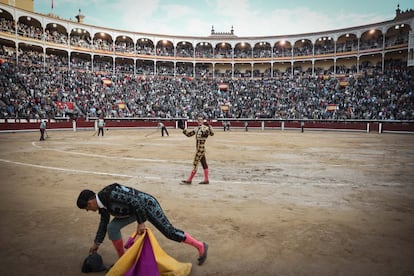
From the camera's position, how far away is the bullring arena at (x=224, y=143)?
367 cm

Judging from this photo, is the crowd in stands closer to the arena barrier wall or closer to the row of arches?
the arena barrier wall

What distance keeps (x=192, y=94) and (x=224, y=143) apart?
26389mm

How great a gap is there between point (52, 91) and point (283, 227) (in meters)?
34.1

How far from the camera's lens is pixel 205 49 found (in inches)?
2058

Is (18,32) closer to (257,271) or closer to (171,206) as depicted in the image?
(171,206)

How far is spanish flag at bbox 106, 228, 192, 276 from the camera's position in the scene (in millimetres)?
2746

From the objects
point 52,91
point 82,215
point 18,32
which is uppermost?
point 18,32

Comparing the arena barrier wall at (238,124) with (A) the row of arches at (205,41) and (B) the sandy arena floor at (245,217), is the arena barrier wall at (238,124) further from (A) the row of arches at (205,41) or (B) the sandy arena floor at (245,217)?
(B) the sandy arena floor at (245,217)

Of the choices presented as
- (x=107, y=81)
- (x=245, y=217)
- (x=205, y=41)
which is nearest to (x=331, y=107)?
(x=205, y=41)

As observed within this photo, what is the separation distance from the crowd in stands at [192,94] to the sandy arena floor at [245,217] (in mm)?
24494

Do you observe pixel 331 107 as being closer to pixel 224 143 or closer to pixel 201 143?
pixel 224 143

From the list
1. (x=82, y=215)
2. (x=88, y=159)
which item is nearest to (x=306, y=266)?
(x=82, y=215)

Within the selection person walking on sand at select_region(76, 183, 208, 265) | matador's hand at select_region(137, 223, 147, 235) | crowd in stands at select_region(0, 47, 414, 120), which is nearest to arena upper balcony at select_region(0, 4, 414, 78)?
crowd in stands at select_region(0, 47, 414, 120)

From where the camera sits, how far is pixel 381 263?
319cm
